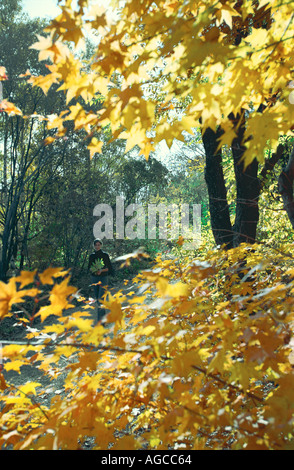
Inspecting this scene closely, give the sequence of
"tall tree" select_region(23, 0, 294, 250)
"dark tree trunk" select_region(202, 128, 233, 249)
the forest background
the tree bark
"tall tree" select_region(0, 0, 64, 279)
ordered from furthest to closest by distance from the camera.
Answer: "tall tree" select_region(0, 0, 64, 279) < "dark tree trunk" select_region(202, 128, 233, 249) < the tree bark < "tall tree" select_region(23, 0, 294, 250) < the forest background

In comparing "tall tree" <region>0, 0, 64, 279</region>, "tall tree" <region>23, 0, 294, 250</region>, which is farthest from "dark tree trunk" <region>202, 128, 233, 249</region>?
"tall tree" <region>0, 0, 64, 279</region>

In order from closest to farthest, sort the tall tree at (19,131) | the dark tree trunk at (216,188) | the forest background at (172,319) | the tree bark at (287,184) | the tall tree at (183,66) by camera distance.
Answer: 1. the forest background at (172,319)
2. the tall tree at (183,66)
3. the tree bark at (287,184)
4. the dark tree trunk at (216,188)
5. the tall tree at (19,131)

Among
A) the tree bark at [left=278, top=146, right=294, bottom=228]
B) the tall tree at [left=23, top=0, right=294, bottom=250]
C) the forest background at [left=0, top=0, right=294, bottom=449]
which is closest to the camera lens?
the forest background at [left=0, top=0, right=294, bottom=449]

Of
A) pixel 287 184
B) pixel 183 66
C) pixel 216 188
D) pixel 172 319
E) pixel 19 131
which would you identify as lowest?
pixel 172 319

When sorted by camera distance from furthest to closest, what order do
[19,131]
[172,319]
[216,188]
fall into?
1. [19,131]
2. [216,188]
3. [172,319]

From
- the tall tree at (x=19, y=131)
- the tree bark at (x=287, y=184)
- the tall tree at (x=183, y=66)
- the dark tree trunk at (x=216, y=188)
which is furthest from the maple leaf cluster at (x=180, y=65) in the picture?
the tall tree at (x=19, y=131)

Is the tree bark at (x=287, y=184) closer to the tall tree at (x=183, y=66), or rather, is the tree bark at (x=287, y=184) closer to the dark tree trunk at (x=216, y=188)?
the tall tree at (x=183, y=66)

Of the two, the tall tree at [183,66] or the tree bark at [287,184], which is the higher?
the tall tree at [183,66]

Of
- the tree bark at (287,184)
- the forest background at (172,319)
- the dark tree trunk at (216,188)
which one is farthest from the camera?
the dark tree trunk at (216,188)

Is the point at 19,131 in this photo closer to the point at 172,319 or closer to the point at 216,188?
the point at 216,188

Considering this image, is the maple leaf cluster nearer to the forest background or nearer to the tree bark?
the forest background

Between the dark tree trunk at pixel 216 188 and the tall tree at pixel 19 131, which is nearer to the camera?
the dark tree trunk at pixel 216 188

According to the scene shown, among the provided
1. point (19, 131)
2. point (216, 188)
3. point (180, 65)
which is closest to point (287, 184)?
point (180, 65)
